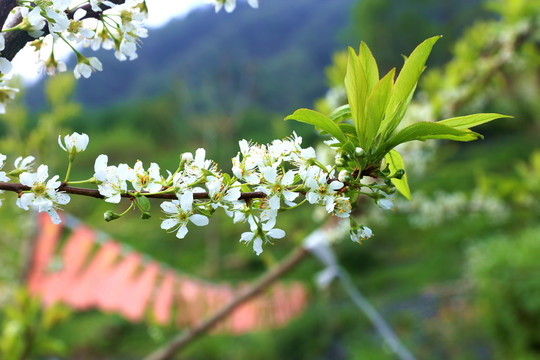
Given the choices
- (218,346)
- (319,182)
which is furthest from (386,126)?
(218,346)

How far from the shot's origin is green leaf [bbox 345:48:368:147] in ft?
1.16

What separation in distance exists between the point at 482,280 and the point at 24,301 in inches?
91.7

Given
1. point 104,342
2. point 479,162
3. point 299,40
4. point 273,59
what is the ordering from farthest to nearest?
1. point 299,40
2. point 273,59
3. point 479,162
4. point 104,342

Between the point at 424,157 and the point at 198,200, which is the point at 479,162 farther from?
the point at 198,200

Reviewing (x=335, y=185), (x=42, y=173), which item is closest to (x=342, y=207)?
(x=335, y=185)

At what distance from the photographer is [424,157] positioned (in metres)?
1.72

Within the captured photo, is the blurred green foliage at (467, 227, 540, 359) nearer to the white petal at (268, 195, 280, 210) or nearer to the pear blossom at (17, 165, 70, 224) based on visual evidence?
the white petal at (268, 195, 280, 210)

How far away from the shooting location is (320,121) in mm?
362

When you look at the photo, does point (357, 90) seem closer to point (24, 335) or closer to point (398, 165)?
point (398, 165)

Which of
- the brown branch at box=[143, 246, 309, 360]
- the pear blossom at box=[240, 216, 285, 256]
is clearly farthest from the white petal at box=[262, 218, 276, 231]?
the brown branch at box=[143, 246, 309, 360]

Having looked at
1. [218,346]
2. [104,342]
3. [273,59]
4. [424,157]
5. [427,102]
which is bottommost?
[218,346]

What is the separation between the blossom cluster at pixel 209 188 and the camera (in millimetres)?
326

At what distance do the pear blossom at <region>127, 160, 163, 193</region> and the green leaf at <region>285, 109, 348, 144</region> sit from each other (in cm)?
12

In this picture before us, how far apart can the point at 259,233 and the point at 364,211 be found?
1.38 meters
